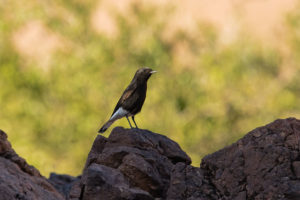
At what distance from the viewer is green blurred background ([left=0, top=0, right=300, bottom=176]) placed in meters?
24.3

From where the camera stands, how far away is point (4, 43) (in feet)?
87.1

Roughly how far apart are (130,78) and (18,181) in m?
17.6

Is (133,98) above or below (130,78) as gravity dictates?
below

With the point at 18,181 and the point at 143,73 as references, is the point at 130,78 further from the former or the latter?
the point at 18,181

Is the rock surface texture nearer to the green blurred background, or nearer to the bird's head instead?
the bird's head

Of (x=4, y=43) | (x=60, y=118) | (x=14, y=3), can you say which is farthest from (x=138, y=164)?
(x=14, y=3)

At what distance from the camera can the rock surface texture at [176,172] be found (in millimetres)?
6859

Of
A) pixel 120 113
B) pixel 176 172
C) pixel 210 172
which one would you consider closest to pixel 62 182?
pixel 120 113

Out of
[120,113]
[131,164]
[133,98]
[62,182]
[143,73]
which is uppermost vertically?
[143,73]

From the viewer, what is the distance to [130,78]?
81.6 ft

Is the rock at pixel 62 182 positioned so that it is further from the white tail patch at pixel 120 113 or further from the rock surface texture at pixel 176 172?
the rock surface texture at pixel 176 172

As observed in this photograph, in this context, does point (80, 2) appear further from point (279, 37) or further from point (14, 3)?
point (279, 37)

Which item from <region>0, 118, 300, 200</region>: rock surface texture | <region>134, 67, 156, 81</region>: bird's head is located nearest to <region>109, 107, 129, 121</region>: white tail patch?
<region>134, 67, 156, 81</region>: bird's head

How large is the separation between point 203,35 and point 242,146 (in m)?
23.2
